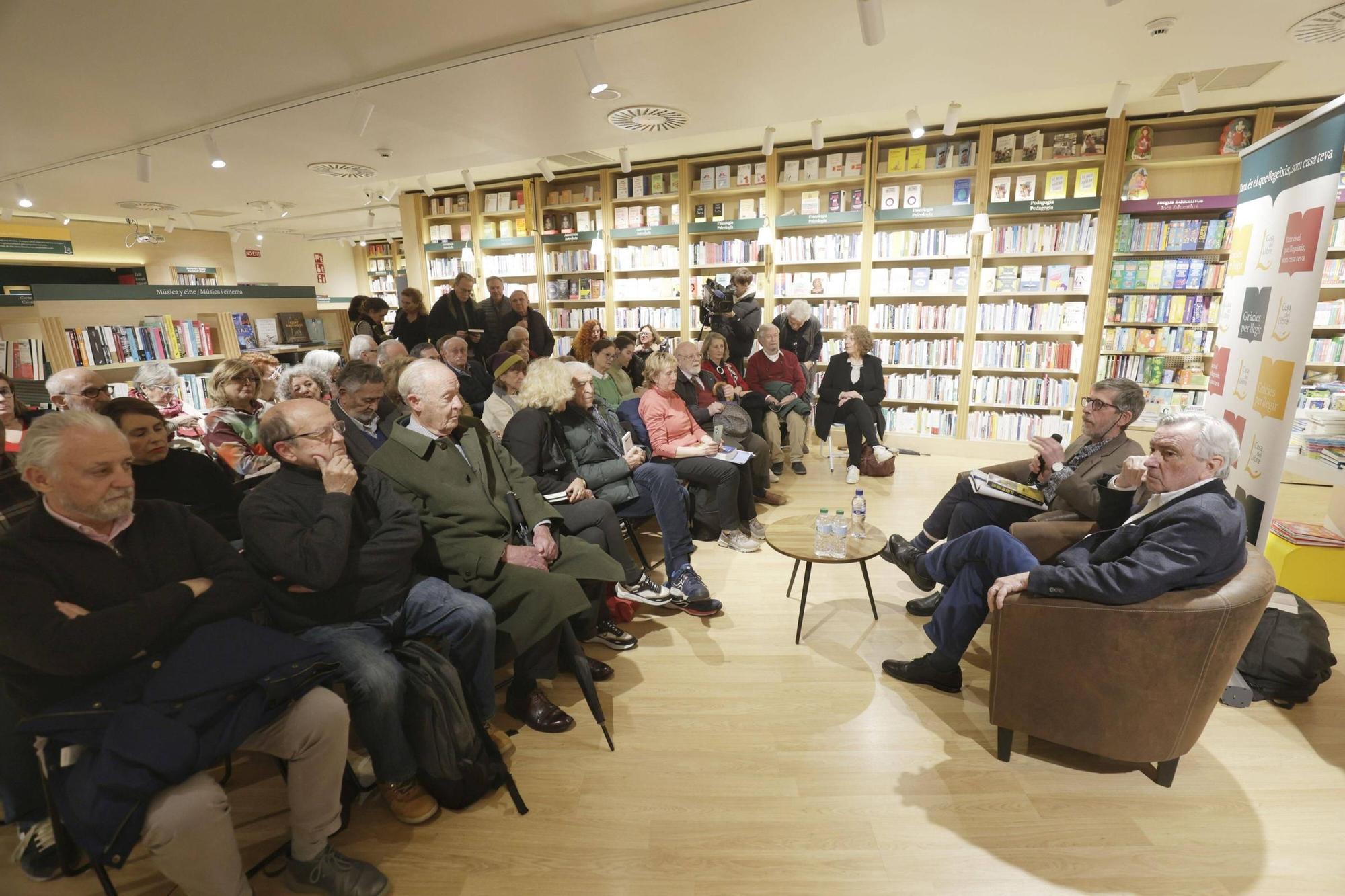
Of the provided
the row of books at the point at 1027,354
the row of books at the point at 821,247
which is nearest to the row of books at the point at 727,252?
the row of books at the point at 821,247

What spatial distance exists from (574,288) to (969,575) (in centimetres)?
657

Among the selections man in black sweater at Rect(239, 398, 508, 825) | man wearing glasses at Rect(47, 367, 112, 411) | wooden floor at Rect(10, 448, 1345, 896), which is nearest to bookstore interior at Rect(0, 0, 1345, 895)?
wooden floor at Rect(10, 448, 1345, 896)

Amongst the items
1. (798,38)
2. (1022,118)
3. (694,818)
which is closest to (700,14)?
(798,38)

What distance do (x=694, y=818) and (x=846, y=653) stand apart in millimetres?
1169

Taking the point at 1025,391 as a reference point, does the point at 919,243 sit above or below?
above

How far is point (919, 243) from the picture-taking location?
6156mm

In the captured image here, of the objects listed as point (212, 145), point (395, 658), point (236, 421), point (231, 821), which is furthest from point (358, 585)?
point (212, 145)

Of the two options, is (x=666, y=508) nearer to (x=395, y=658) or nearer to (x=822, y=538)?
(x=822, y=538)

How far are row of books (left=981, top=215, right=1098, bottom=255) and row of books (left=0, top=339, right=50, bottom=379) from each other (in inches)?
308

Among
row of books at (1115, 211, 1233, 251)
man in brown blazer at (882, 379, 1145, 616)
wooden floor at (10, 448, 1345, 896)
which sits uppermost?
row of books at (1115, 211, 1233, 251)

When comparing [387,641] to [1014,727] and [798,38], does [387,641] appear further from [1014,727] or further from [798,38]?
[798,38]

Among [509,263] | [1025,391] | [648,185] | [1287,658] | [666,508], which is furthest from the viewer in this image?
[509,263]

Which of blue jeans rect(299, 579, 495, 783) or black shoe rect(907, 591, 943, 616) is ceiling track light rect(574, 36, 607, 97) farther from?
black shoe rect(907, 591, 943, 616)

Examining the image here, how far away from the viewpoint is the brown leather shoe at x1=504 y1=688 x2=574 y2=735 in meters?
2.34
